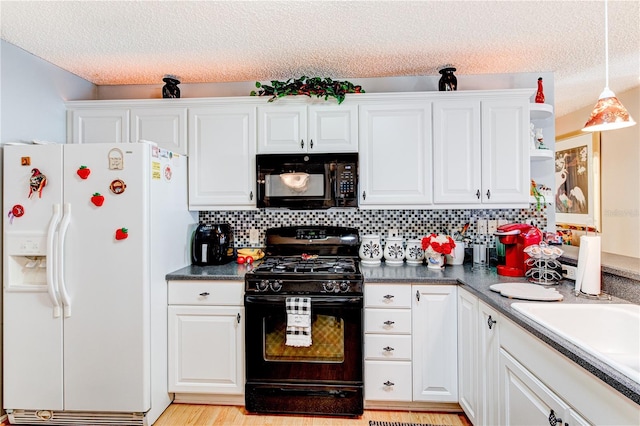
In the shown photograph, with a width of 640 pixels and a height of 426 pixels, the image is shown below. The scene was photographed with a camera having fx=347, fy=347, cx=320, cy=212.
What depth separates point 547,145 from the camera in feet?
8.96

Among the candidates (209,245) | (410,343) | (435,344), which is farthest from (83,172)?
(435,344)

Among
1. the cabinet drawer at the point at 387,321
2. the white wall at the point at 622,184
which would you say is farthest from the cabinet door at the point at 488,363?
the white wall at the point at 622,184

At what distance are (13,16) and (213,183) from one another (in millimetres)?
1412

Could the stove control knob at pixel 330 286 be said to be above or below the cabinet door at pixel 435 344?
above

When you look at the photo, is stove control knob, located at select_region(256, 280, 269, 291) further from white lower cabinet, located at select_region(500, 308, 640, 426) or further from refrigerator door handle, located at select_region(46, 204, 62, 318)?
Answer: white lower cabinet, located at select_region(500, 308, 640, 426)

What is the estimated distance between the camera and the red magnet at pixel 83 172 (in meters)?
2.03

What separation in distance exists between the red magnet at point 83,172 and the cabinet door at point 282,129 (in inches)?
42.5

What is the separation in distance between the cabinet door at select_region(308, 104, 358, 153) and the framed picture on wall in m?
2.41

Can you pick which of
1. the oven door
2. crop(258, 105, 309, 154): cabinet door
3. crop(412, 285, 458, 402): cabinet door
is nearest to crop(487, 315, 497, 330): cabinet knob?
crop(412, 285, 458, 402): cabinet door

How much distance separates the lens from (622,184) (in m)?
3.34

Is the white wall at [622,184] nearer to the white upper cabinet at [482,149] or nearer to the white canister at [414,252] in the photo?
the white upper cabinet at [482,149]

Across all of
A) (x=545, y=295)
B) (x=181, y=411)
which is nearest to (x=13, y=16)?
(x=181, y=411)

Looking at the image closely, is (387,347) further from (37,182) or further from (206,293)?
(37,182)

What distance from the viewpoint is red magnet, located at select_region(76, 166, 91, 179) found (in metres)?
2.03
